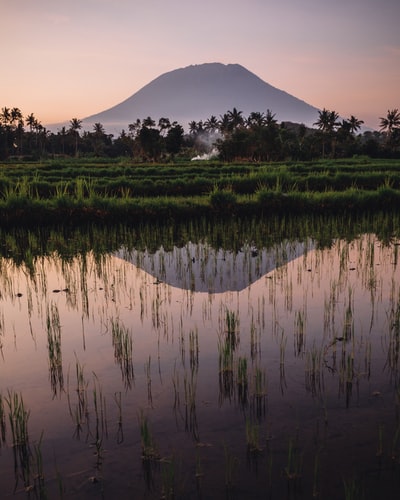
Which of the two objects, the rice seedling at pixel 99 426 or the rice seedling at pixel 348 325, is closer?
the rice seedling at pixel 99 426

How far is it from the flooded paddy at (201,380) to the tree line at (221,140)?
3850 centimetres

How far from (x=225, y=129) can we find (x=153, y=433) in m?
73.7

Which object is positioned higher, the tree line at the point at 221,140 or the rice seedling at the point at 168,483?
the tree line at the point at 221,140

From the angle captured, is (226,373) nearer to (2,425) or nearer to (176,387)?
(176,387)

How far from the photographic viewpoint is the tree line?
4638cm

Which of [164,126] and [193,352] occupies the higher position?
[164,126]

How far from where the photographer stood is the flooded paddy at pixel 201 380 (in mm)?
2699

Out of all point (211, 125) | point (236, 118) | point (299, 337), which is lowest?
point (299, 337)

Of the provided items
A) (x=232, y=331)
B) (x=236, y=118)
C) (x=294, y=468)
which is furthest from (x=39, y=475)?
(x=236, y=118)

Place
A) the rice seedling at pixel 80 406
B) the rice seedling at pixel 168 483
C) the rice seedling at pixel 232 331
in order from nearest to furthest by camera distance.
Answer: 1. the rice seedling at pixel 168 483
2. the rice seedling at pixel 80 406
3. the rice seedling at pixel 232 331

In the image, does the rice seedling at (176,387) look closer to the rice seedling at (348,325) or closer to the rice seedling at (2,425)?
the rice seedling at (2,425)

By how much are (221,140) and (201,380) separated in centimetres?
4962

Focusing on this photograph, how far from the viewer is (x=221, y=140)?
5172 cm

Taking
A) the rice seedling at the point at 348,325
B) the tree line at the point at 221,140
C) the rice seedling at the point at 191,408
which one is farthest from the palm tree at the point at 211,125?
the rice seedling at the point at 191,408
